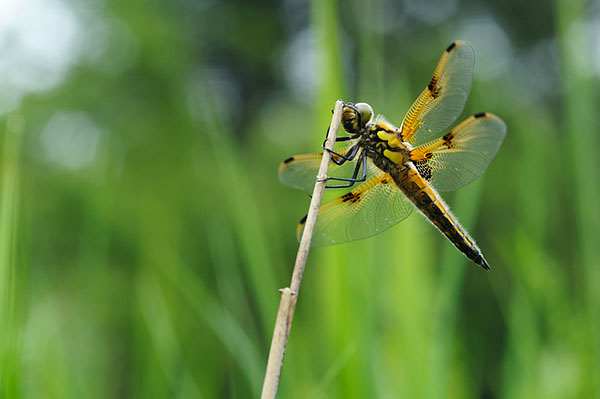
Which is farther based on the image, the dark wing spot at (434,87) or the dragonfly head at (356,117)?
the dark wing spot at (434,87)

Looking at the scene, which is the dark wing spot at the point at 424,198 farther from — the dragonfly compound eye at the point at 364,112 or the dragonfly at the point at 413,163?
the dragonfly compound eye at the point at 364,112

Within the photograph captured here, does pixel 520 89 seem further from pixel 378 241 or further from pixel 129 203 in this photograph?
pixel 378 241

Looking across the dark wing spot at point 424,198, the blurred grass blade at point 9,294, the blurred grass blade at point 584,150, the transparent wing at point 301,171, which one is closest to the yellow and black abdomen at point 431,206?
the dark wing spot at point 424,198

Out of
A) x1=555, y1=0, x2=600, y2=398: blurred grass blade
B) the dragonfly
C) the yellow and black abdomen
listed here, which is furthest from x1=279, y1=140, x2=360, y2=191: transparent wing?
x1=555, y1=0, x2=600, y2=398: blurred grass blade

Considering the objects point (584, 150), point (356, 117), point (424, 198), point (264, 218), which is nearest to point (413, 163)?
point (424, 198)

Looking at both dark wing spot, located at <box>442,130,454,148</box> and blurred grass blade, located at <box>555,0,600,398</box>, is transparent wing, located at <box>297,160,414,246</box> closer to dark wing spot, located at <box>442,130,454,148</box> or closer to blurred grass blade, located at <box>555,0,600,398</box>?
dark wing spot, located at <box>442,130,454,148</box>

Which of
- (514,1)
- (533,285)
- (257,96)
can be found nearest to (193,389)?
(533,285)

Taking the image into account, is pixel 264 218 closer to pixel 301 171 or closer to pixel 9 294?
pixel 301 171

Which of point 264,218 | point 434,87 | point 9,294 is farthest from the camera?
point 264,218
